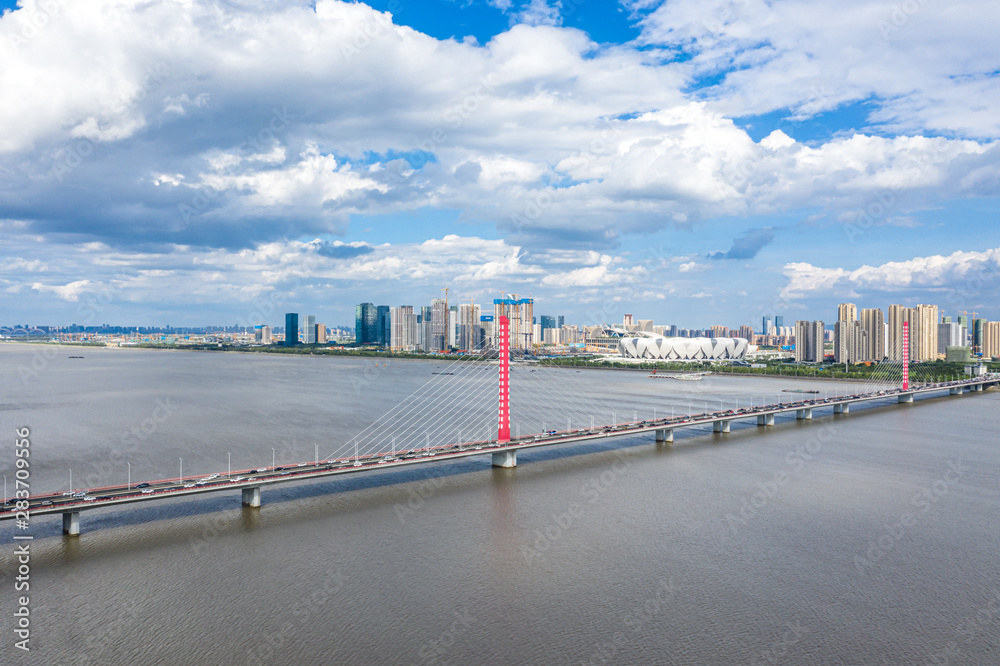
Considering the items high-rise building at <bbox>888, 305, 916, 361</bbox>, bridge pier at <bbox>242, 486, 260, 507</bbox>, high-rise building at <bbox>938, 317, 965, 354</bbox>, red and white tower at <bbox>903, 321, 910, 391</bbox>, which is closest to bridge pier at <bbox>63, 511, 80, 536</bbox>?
bridge pier at <bbox>242, 486, 260, 507</bbox>

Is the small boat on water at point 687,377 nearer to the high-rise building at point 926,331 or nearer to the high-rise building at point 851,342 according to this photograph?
the high-rise building at point 851,342

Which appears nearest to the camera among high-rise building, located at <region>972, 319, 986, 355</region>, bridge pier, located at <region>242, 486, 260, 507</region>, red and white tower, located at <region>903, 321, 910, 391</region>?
bridge pier, located at <region>242, 486, 260, 507</region>

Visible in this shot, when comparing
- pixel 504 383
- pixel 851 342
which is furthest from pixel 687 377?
pixel 504 383

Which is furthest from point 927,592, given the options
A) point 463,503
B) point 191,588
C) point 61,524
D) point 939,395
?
point 939,395

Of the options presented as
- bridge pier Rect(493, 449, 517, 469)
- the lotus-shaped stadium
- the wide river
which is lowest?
the wide river

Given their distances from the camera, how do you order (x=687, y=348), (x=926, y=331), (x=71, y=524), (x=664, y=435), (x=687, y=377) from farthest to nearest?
(x=687, y=348) → (x=926, y=331) → (x=687, y=377) → (x=664, y=435) → (x=71, y=524)

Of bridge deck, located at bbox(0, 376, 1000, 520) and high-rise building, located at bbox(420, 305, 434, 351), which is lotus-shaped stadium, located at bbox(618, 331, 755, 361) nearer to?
high-rise building, located at bbox(420, 305, 434, 351)

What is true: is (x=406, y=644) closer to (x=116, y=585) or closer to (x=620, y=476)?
(x=116, y=585)

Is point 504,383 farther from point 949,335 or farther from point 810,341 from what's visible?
point 949,335
